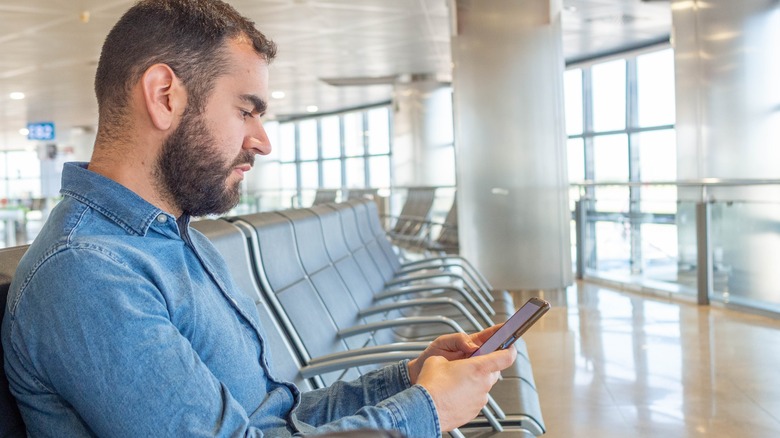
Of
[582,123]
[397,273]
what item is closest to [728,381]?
[397,273]

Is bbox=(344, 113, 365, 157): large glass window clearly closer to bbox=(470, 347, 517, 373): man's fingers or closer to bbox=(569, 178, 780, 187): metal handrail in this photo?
bbox=(569, 178, 780, 187): metal handrail

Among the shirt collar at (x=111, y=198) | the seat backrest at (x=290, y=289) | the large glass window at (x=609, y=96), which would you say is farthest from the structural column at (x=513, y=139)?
the large glass window at (x=609, y=96)

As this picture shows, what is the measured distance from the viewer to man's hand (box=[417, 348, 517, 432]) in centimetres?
106

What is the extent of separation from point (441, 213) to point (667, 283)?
504cm

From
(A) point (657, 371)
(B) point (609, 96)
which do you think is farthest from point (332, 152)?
(A) point (657, 371)

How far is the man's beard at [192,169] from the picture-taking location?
1.01 meters

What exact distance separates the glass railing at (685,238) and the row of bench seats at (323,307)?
296 cm

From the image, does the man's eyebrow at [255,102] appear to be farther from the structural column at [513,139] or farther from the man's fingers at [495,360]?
the structural column at [513,139]

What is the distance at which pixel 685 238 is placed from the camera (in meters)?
6.01

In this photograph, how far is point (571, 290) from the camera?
660cm

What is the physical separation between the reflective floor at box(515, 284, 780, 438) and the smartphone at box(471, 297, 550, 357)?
1835mm

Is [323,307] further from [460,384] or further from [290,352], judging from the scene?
[460,384]

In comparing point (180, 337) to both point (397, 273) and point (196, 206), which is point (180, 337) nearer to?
point (196, 206)

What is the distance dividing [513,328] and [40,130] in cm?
1894
